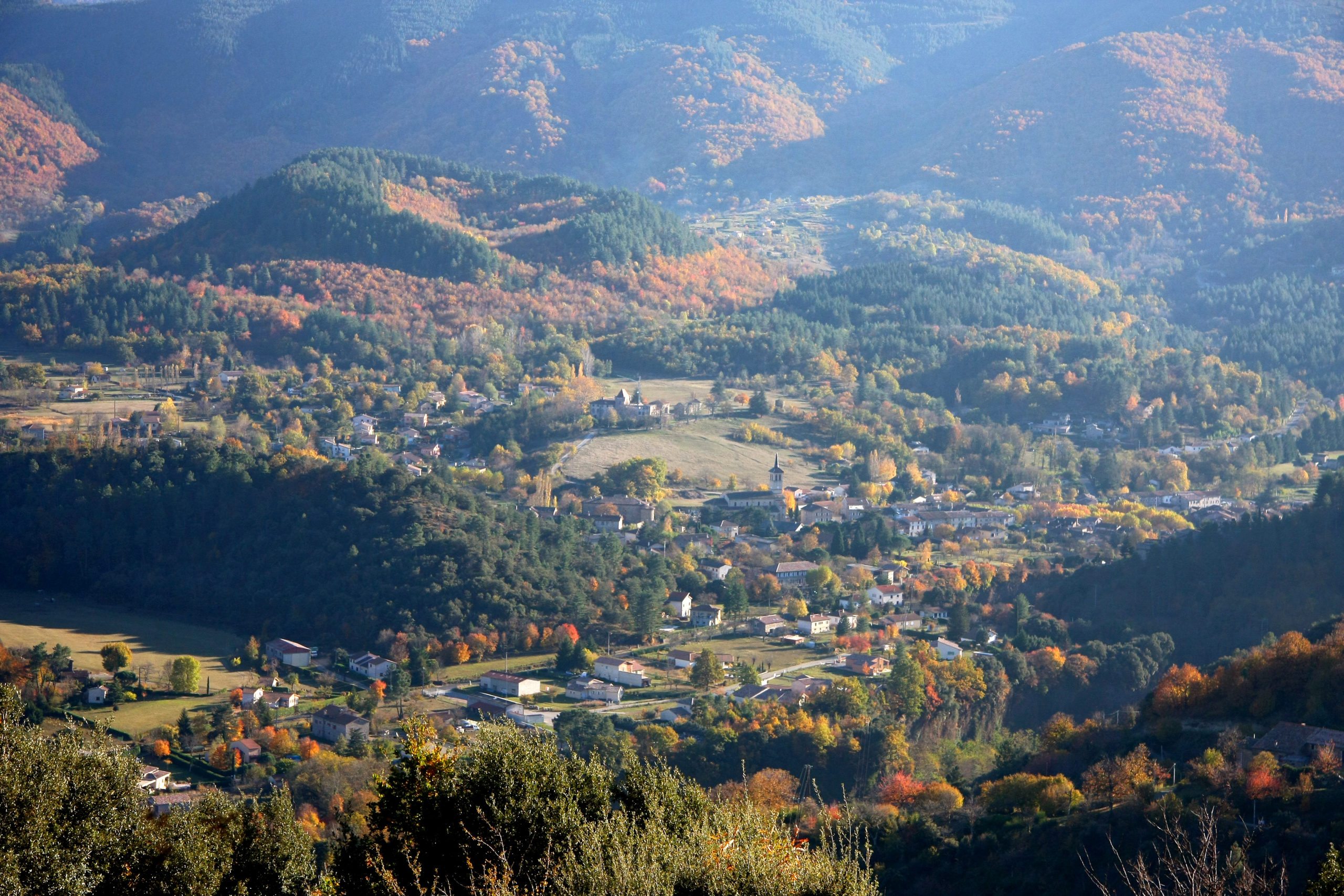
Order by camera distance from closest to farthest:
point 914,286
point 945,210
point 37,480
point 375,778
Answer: point 375,778 → point 37,480 → point 914,286 → point 945,210

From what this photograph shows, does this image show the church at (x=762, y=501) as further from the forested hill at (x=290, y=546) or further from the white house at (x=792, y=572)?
the forested hill at (x=290, y=546)

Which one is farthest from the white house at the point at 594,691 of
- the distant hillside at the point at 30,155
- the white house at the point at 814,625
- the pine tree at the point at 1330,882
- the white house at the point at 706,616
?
the distant hillside at the point at 30,155

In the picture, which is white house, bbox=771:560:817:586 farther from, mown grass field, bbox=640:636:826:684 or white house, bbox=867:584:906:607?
mown grass field, bbox=640:636:826:684

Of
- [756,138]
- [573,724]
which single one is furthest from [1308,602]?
[756,138]

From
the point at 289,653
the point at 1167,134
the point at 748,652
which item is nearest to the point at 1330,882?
the point at 748,652

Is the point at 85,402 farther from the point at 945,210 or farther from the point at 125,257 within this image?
the point at 945,210

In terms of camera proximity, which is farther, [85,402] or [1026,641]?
[85,402]
